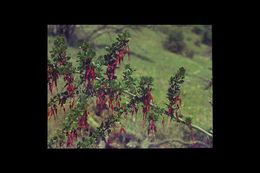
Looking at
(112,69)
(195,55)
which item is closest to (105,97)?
(112,69)

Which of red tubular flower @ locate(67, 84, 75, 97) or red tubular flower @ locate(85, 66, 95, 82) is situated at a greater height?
red tubular flower @ locate(85, 66, 95, 82)

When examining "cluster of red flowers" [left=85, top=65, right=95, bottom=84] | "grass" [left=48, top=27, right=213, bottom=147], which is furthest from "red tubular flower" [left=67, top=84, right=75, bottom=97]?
"grass" [left=48, top=27, right=213, bottom=147]

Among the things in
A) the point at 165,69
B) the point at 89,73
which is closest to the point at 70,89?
the point at 89,73

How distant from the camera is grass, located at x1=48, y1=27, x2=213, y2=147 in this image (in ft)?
34.4

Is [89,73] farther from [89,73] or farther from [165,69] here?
[165,69]

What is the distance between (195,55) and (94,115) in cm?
833

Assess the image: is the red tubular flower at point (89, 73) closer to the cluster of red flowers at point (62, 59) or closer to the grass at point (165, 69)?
the cluster of red flowers at point (62, 59)

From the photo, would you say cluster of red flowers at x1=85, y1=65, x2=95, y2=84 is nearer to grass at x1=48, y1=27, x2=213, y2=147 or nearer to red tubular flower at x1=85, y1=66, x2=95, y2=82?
red tubular flower at x1=85, y1=66, x2=95, y2=82

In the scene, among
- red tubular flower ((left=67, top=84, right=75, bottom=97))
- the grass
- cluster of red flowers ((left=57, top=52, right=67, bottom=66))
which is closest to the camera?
cluster of red flowers ((left=57, top=52, right=67, bottom=66))

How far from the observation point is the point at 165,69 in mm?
12961

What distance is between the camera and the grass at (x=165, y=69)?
10484 millimetres

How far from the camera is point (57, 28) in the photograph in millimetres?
13586

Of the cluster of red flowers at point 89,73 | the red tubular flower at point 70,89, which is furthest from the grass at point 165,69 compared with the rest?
the cluster of red flowers at point 89,73
